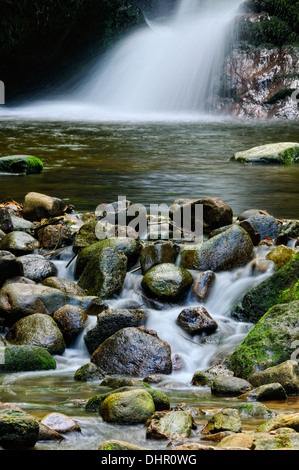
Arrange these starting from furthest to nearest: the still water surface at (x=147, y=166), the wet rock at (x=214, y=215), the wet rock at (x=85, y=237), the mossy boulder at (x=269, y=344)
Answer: the still water surface at (x=147, y=166) < the wet rock at (x=214, y=215) < the wet rock at (x=85, y=237) < the mossy boulder at (x=269, y=344)

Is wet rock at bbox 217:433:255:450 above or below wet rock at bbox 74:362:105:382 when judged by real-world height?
above

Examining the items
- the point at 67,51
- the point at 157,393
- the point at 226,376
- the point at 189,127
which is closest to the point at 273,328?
the point at 226,376

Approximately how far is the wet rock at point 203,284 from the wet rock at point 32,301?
3.02 feet

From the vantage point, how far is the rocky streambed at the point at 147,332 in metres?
2.70

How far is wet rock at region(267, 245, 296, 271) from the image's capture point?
5227 millimetres

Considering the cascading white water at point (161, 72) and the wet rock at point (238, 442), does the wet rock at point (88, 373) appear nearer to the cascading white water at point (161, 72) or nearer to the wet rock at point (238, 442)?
the wet rock at point (238, 442)

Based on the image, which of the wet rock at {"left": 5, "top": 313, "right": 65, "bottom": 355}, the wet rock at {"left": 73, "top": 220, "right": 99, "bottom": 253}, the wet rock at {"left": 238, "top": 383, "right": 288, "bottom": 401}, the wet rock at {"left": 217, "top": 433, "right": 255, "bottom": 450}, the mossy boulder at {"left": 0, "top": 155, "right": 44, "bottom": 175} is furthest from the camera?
the mossy boulder at {"left": 0, "top": 155, "right": 44, "bottom": 175}

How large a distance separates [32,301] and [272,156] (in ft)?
25.1

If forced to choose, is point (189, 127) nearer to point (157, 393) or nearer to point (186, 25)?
point (186, 25)

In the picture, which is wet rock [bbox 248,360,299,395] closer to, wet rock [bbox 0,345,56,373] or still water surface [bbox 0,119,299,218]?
wet rock [bbox 0,345,56,373]

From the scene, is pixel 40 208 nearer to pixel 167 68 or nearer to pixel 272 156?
pixel 272 156

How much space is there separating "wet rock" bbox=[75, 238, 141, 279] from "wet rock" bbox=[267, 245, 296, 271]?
51.4 inches

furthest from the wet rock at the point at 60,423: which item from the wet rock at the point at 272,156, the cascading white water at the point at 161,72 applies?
the cascading white water at the point at 161,72

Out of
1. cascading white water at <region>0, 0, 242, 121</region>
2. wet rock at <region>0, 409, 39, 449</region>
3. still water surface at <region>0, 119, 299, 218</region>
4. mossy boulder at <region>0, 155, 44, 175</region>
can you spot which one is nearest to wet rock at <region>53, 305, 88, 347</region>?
wet rock at <region>0, 409, 39, 449</region>
